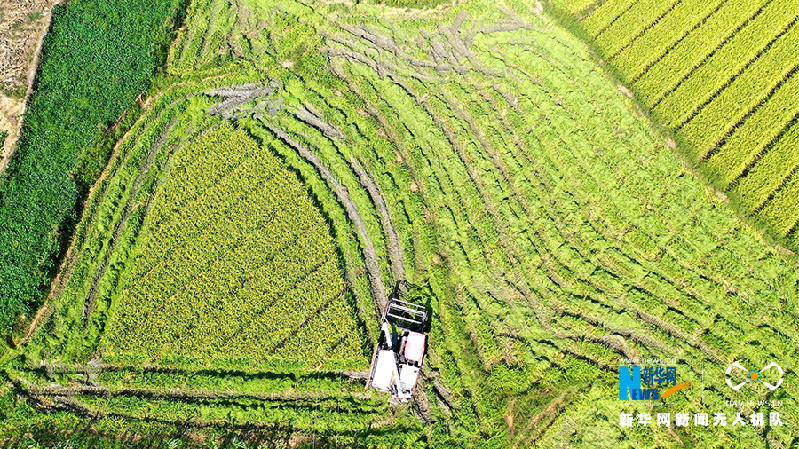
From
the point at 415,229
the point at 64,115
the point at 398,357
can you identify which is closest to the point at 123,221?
the point at 64,115

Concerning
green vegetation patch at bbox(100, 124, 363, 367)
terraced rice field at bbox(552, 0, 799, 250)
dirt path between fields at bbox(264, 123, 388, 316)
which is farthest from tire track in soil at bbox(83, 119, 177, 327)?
terraced rice field at bbox(552, 0, 799, 250)

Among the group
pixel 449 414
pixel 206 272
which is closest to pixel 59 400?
pixel 206 272

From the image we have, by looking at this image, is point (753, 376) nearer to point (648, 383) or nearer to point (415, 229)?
point (648, 383)

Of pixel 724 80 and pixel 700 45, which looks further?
pixel 700 45

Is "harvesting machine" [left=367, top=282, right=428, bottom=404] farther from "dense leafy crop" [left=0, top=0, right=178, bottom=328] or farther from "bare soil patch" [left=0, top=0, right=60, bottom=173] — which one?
"bare soil patch" [left=0, top=0, right=60, bottom=173]

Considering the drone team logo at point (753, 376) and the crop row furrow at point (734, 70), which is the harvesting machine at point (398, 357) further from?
the crop row furrow at point (734, 70)

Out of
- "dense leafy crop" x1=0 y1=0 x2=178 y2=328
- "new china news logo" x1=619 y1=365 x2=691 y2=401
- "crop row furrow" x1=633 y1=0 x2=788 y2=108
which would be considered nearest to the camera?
"new china news logo" x1=619 y1=365 x2=691 y2=401

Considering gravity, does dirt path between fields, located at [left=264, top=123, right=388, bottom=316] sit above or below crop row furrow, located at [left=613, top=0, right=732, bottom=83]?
below

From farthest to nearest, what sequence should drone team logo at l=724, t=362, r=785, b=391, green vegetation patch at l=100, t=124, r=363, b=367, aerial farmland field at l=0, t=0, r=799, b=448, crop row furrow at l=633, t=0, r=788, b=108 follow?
1. crop row furrow at l=633, t=0, r=788, b=108
2. green vegetation patch at l=100, t=124, r=363, b=367
3. aerial farmland field at l=0, t=0, r=799, b=448
4. drone team logo at l=724, t=362, r=785, b=391
